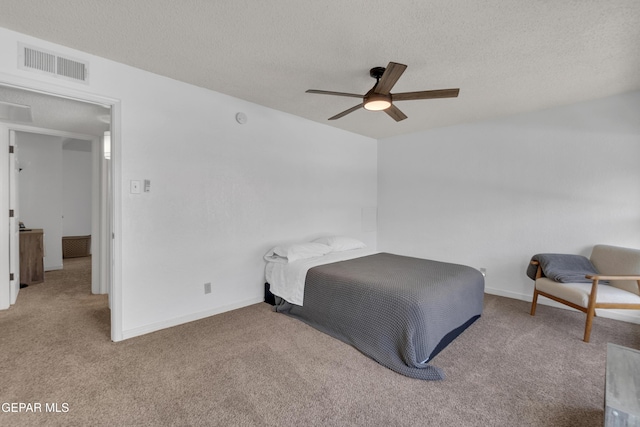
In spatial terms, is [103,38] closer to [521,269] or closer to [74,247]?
[521,269]

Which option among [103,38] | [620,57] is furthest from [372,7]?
[620,57]

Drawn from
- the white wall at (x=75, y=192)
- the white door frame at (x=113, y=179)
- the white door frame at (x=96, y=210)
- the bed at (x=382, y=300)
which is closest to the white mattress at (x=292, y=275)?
the bed at (x=382, y=300)

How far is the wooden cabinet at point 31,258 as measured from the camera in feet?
14.0

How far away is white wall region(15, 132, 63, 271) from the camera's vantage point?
16.3 feet

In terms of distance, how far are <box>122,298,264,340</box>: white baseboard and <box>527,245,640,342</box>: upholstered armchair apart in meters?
3.24

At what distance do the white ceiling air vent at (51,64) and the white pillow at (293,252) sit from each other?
7.86ft

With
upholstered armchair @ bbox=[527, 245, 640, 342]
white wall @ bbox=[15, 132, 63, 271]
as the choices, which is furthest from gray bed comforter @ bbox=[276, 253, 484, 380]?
white wall @ bbox=[15, 132, 63, 271]

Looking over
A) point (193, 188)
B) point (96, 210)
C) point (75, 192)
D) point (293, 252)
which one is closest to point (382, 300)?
point (293, 252)

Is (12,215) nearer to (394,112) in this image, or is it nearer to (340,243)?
(340,243)

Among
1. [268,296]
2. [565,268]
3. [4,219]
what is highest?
[4,219]

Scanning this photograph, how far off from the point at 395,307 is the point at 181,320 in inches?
84.9

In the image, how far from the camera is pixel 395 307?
2232 millimetres

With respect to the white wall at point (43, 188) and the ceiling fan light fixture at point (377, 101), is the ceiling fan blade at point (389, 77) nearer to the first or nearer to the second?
the ceiling fan light fixture at point (377, 101)

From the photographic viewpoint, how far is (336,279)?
275cm
